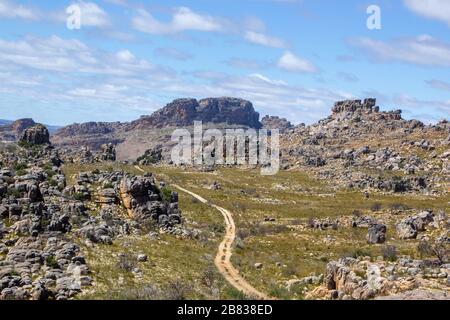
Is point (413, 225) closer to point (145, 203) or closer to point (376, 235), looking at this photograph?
point (376, 235)

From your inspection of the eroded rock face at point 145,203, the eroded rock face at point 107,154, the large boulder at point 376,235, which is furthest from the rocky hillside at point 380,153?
the eroded rock face at point 145,203

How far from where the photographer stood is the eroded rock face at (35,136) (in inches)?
4267

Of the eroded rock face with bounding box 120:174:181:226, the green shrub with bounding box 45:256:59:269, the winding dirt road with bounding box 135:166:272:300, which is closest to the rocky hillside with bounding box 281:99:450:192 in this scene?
the winding dirt road with bounding box 135:166:272:300

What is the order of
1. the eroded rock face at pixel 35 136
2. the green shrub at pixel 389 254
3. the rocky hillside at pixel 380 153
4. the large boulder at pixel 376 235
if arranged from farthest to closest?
the rocky hillside at pixel 380 153 < the eroded rock face at pixel 35 136 < the large boulder at pixel 376 235 < the green shrub at pixel 389 254

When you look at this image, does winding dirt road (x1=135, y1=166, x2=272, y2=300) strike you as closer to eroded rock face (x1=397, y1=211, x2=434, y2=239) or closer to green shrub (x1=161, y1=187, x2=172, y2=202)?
green shrub (x1=161, y1=187, x2=172, y2=202)

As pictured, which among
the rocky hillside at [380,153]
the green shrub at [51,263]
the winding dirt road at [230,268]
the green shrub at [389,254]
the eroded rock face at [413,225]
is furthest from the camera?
the rocky hillside at [380,153]

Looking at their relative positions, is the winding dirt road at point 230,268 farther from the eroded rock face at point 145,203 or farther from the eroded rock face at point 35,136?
the eroded rock face at point 35,136

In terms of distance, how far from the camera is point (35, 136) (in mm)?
108562

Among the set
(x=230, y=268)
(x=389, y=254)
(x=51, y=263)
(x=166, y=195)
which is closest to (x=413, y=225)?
(x=389, y=254)

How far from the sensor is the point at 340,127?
19575 centimetres

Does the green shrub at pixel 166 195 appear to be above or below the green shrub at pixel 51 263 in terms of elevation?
above

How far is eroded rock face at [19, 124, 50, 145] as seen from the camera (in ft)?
356

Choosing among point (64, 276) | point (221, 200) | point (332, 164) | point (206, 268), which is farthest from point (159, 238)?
point (332, 164)
